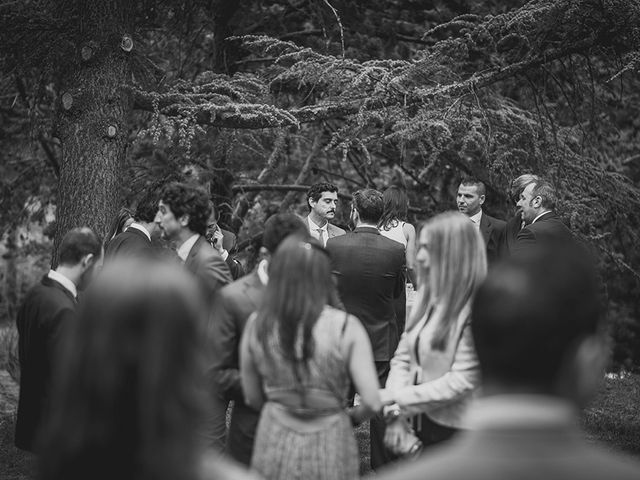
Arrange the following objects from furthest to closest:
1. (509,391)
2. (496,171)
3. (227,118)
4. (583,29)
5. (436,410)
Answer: (496,171) → (227,118) → (583,29) → (436,410) → (509,391)

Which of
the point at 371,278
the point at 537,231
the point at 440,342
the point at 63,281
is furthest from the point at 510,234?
the point at 63,281

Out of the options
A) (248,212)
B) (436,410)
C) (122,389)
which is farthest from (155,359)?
(248,212)

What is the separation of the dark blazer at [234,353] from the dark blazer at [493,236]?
402cm

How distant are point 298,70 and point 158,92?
1.68 meters

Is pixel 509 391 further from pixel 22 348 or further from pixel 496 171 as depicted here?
pixel 496 171

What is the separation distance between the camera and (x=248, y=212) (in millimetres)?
13578

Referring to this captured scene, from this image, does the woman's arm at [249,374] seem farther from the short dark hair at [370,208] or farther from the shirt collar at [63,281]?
the short dark hair at [370,208]

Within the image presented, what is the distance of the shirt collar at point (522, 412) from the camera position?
1809mm

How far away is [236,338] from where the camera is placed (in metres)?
4.73

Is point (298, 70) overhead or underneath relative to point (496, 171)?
overhead

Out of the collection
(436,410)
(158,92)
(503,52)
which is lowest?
(436,410)

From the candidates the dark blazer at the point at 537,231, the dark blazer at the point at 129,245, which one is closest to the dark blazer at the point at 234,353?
the dark blazer at the point at 129,245

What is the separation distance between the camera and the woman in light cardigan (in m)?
4.36

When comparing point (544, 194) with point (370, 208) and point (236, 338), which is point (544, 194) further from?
point (236, 338)
